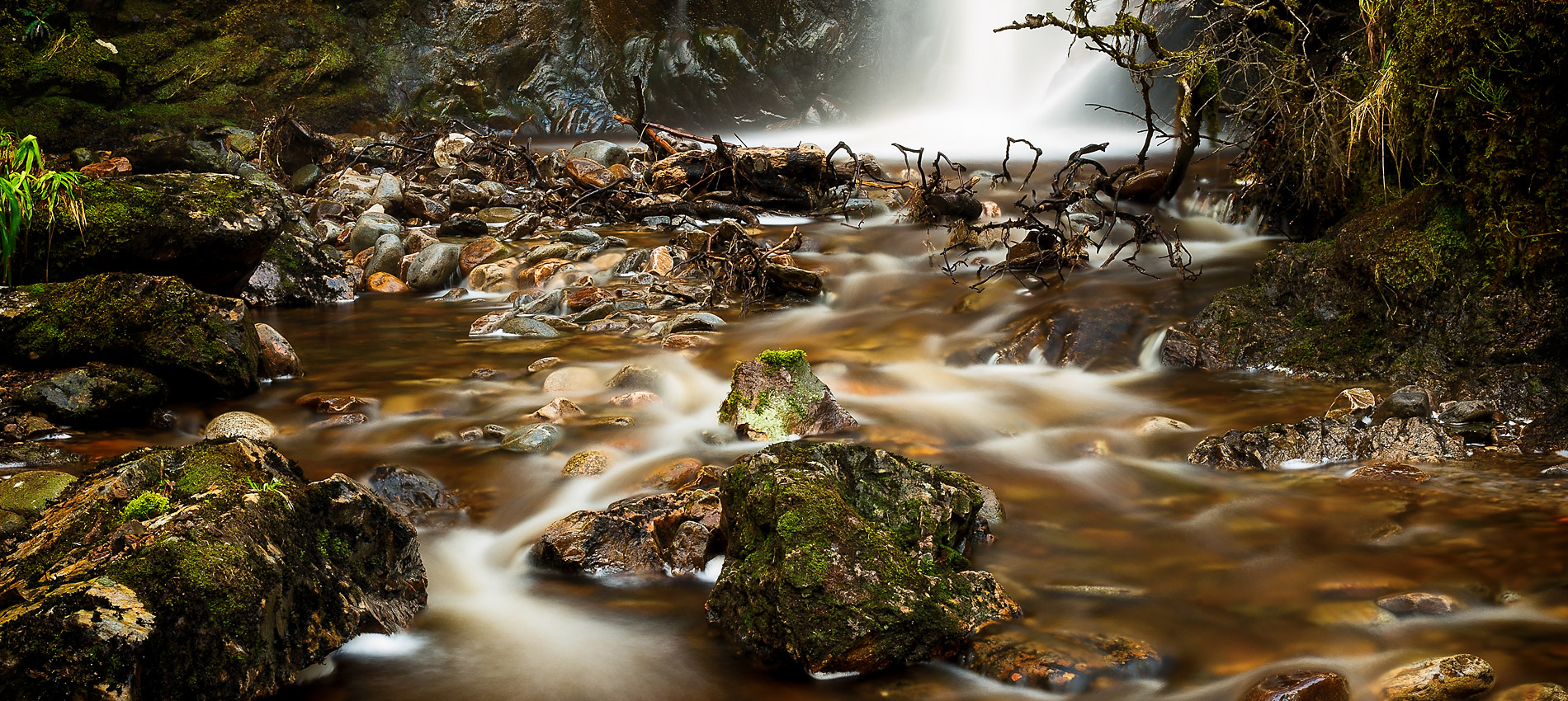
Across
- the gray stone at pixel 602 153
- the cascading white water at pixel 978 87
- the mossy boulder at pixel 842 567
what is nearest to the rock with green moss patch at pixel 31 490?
the mossy boulder at pixel 842 567

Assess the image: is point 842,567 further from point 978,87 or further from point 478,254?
point 978,87

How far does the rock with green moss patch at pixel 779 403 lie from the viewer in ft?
15.1

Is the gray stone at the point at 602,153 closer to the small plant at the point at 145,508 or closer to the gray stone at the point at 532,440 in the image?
the gray stone at the point at 532,440

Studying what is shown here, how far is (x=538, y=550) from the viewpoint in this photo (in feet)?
11.3

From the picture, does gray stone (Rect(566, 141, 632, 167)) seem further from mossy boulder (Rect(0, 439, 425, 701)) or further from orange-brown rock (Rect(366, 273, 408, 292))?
mossy boulder (Rect(0, 439, 425, 701))

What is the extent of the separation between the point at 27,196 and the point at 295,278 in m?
2.65

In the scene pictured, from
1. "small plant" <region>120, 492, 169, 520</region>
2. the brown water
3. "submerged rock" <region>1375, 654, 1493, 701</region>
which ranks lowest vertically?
"submerged rock" <region>1375, 654, 1493, 701</region>

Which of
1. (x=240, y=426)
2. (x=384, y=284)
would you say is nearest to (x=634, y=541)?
(x=240, y=426)

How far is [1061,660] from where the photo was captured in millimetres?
2643

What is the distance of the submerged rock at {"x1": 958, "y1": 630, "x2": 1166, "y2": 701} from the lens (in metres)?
2.58

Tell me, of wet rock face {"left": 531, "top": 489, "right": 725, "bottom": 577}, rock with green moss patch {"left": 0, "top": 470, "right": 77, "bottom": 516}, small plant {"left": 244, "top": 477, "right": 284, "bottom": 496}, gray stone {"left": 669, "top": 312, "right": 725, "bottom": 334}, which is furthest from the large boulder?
small plant {"left": 244, "top": 477, "right": 284, "bottom": 496}

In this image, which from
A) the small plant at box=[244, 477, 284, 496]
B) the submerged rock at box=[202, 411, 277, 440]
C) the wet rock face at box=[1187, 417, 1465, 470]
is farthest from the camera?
the submerged rock at box=[202, 411, 277, 440]

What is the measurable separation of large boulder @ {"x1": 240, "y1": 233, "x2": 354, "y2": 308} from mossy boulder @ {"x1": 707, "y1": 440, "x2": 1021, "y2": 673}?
611cm

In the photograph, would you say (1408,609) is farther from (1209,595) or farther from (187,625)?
(187,625)
